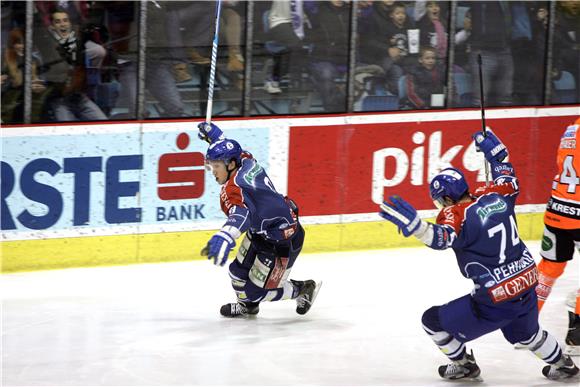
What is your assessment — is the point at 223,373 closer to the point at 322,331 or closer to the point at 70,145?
the point at 322,331

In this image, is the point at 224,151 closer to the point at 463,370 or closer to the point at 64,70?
the point at 463,370

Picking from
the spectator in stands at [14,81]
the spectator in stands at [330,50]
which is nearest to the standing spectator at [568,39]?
the spectator in stands at [330,50]

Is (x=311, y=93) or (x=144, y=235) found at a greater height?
(x=311, y=93)

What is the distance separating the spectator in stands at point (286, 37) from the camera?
28.5 ft

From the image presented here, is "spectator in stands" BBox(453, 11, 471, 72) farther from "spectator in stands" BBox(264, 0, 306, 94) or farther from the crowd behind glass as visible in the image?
"spectator in stands" BBox(264, 0, 306, 94)

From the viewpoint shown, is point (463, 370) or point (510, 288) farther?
point (463, 370)

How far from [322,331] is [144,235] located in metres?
1.83

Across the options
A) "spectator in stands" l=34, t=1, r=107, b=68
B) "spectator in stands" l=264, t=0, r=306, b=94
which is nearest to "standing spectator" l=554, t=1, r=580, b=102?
"spectator in stands" l=264, t=0, r=306, b=94

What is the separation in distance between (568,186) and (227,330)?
7.02 ft

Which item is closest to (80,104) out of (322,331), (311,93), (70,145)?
(70,145)

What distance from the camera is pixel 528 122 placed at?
373 inches

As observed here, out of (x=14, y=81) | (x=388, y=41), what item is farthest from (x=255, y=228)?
(x=388, y=41)

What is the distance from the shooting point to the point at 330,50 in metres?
8.94

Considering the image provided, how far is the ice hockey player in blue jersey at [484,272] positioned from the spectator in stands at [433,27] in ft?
11.9
